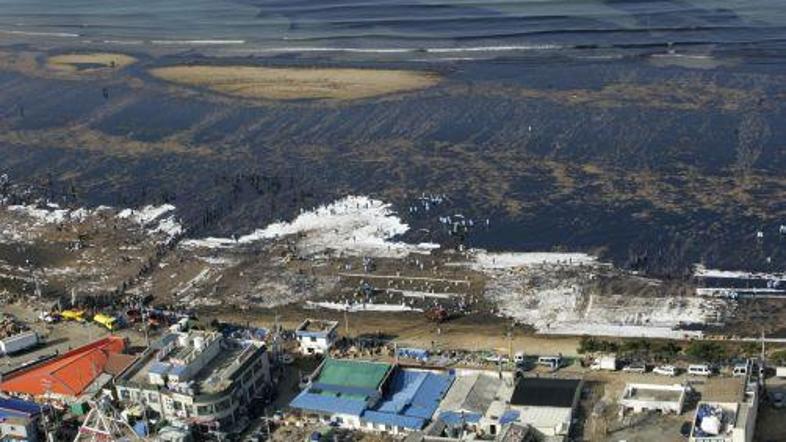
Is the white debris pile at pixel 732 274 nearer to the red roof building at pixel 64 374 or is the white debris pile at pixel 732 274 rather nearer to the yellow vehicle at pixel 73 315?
the red roof building at pixel 64 374

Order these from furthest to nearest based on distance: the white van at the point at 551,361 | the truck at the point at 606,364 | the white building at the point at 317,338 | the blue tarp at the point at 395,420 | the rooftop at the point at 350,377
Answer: the white building at the point at 317,338, the white van at the point at 551,361, the truck at the point at 606,364, the rooftop at the point at 350,377, the blue tarp at the point at 395,420

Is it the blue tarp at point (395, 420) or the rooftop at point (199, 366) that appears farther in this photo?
the rooftop at point (199, 366)

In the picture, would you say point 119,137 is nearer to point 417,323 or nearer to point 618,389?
point 417,323

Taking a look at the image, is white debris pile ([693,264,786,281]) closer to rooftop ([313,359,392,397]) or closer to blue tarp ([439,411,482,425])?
blue tarp ([439,411,482,425])

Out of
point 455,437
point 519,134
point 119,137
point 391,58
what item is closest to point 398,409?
point 455,437

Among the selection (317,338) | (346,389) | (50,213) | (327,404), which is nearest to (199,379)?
(327,404)

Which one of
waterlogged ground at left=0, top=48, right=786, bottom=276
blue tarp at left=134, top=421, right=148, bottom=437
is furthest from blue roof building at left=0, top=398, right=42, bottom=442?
waterlogged ground at left=0, top=48, right=786, bottom=276

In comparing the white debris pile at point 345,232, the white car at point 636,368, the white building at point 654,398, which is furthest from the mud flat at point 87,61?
the white building at point 654,398
